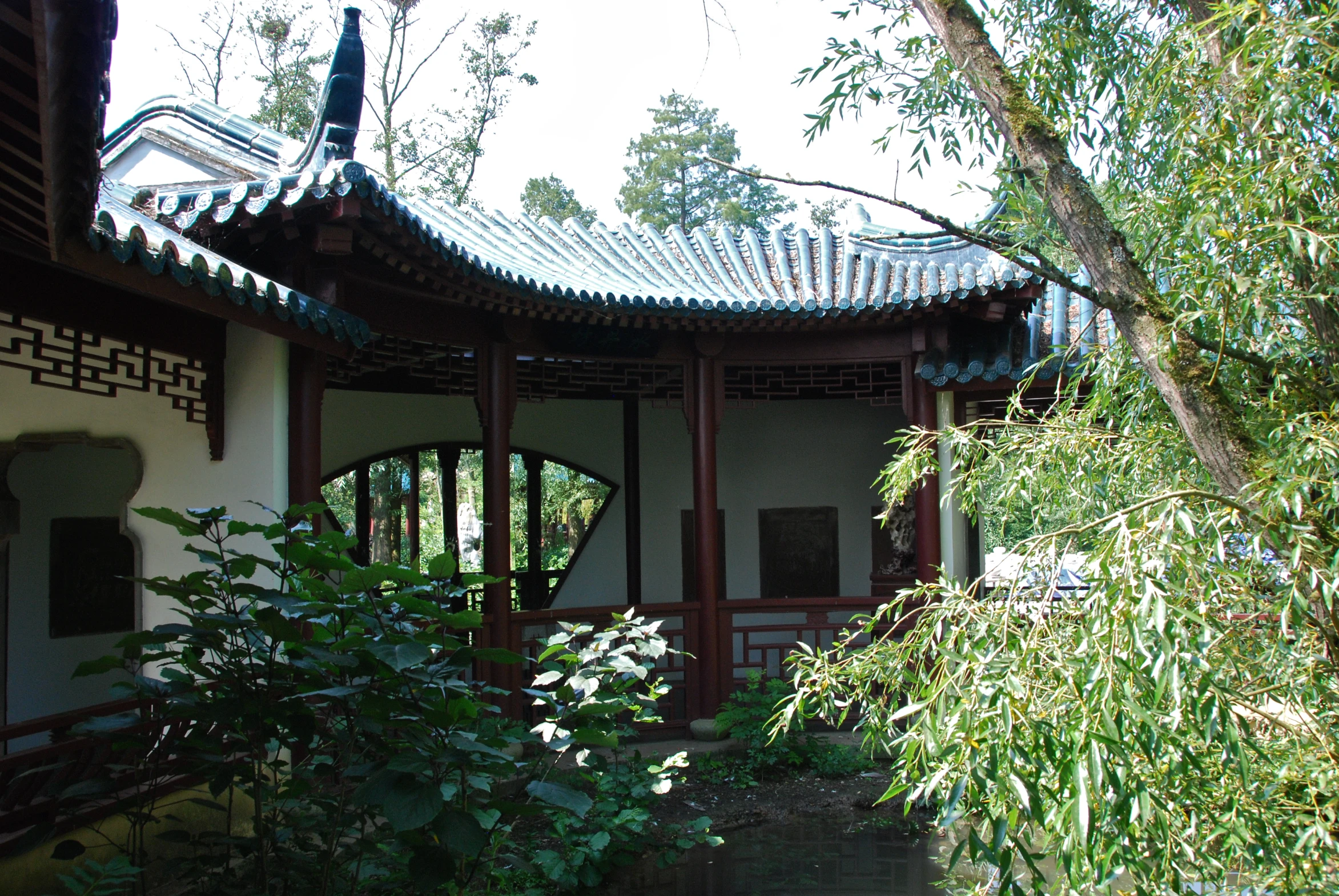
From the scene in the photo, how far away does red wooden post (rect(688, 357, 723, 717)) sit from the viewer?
5641 millimetres

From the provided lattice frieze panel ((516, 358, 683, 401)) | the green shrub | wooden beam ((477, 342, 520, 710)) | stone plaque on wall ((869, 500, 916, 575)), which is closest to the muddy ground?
the green shrub

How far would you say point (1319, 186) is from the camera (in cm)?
202

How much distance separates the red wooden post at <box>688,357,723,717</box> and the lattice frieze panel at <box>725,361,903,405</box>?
0.33m

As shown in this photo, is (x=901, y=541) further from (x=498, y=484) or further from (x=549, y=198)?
(x=549, y=198)

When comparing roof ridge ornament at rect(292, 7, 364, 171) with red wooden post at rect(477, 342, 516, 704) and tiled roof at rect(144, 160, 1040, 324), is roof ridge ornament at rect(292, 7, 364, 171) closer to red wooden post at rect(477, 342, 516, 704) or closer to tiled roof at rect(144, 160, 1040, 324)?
tiled roof at rect(144, 160, 1040, 324)

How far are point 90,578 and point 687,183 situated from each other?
21058mm

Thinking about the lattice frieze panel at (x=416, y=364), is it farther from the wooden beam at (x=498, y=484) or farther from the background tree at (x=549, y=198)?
the background tree at (x=549, y=198)

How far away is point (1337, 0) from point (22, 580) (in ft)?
18.1

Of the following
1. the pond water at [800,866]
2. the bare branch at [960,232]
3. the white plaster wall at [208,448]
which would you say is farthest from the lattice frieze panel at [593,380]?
the bare branch at [960,232]

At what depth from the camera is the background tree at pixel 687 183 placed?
2388 cm

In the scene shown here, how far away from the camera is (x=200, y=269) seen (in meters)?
3.02

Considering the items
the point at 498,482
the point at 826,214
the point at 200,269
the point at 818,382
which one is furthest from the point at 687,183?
the point at 200,269

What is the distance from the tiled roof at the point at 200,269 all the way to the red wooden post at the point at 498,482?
1.21 meters

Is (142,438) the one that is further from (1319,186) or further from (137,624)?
(1319,186)
